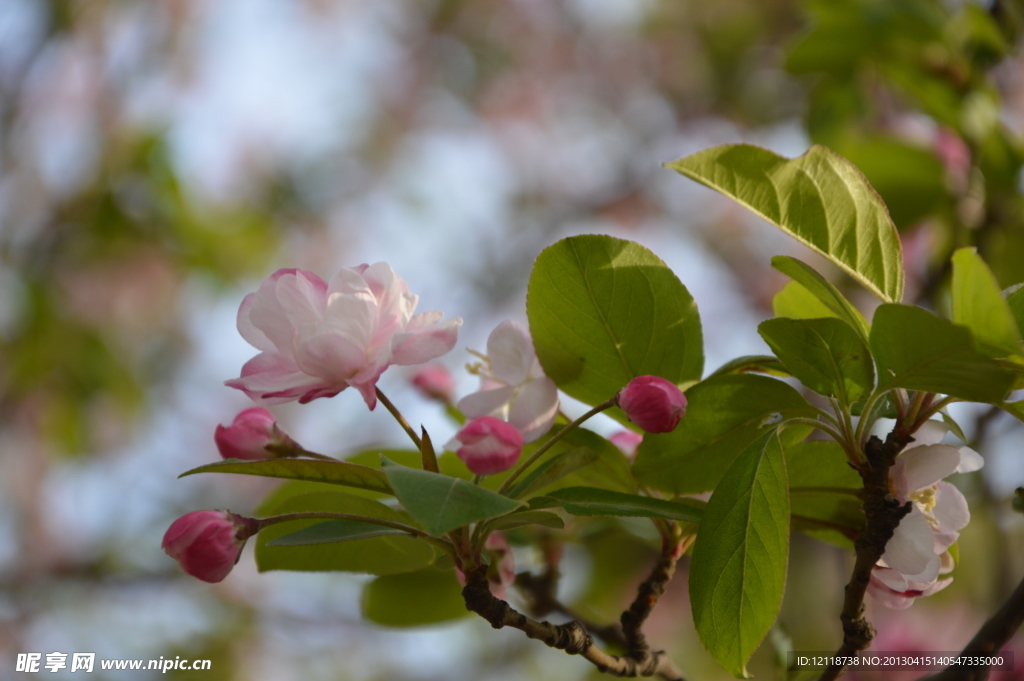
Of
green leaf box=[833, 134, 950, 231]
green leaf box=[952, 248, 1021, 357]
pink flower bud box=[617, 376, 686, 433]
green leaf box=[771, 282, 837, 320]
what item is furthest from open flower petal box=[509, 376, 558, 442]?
green leaf box=[833, 134, 950, 231]

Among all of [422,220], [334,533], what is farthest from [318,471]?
[422,220]

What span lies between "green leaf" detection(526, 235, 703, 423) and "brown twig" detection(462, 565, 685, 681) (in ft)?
0.59

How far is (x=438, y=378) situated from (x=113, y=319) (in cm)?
267

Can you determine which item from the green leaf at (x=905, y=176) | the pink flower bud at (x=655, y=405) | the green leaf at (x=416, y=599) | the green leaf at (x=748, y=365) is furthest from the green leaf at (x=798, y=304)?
the green leaf at (x=905, y=176)

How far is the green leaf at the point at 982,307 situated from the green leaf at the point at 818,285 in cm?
8

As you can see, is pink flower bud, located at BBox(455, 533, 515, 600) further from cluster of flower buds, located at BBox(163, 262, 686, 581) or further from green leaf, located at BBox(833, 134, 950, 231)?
green leaf, located at BBox(833, 134, 950, 231)

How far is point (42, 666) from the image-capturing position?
208cm

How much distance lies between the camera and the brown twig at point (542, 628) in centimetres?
60

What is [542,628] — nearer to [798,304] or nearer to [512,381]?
[512,381]

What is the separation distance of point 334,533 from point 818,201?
1.39ft

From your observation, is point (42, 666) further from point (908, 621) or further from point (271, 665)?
point (908, 621)

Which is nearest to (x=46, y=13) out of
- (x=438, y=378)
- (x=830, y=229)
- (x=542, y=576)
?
(x=438, y=378)

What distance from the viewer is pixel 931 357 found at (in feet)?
1.62

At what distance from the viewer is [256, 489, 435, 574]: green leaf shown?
0.62 meters
